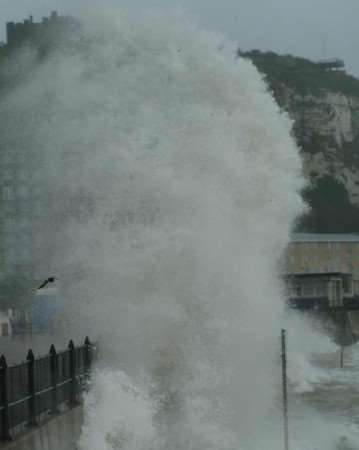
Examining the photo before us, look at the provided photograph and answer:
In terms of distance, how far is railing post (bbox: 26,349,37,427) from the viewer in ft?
40.5

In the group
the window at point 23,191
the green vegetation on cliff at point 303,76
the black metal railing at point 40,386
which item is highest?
the green vegetation on cliff at point 303,76

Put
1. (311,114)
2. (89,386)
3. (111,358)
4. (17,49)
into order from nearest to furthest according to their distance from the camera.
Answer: (89,386)
(111,358)
(17,49)
(311,114)

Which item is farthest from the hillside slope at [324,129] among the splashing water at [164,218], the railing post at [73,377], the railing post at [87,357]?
the railing post at [73,377]

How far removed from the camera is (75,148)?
19016 mm

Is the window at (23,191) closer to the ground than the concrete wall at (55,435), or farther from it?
farther from it

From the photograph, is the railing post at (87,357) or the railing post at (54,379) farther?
the railing post at (87,357)

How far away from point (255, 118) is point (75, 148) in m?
3.79

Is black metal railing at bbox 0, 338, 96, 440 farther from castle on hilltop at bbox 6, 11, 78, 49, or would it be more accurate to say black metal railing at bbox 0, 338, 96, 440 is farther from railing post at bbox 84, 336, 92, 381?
castle on hilltop at bbox 6, 11, 78, 49

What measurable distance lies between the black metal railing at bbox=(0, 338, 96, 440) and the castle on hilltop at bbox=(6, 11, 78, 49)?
25.9 feet

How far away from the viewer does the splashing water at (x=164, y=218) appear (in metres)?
17.1

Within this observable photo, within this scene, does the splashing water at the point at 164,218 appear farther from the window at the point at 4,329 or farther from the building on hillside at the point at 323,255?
the building on hillside at the point at 323,255

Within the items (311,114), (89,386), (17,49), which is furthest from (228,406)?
(311,114)

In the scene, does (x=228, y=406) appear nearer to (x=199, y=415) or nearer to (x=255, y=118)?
(x=199, y=415)

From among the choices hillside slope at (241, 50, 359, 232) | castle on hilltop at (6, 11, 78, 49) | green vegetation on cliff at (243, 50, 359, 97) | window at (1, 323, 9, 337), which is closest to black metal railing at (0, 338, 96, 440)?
castle on hilltop at (6, 11, 78, 49)
